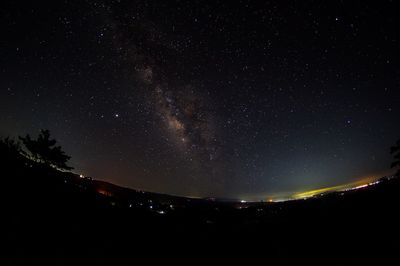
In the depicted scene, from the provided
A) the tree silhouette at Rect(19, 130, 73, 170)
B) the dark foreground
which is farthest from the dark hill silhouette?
the tree silhouette at Rect(19, 130, 73, 170)

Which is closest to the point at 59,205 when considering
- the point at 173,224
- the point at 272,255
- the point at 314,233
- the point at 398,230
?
the point at 173,224

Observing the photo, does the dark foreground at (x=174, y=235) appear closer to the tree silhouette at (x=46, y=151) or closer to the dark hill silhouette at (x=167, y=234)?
the dark hill silhouette at (x=167, y=234)

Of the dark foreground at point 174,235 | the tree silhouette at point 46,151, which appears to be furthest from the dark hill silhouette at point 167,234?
the tree silhouette at point 46,151

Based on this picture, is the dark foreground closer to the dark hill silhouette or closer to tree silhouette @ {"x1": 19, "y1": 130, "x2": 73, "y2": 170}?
the dark hill silhouette

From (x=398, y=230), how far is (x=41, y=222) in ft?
45.8

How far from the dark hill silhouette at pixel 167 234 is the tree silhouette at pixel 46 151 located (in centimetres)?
2393

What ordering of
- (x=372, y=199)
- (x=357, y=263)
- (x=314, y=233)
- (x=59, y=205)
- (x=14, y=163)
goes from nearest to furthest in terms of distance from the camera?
(x=357, y=263), (x=314, y=233), (x=372, y=199), (x=59, y=205), (x=14, y=163)

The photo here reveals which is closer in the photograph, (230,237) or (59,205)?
(230,237)

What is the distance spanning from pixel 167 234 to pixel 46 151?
32.4 meters

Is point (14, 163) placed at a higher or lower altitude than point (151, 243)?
higher

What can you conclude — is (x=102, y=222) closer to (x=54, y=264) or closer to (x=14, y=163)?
(x=54, y=264)

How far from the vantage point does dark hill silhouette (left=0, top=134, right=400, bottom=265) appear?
862 cm

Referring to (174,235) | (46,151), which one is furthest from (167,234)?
(46,151)

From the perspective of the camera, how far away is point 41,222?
11500 millimetres
